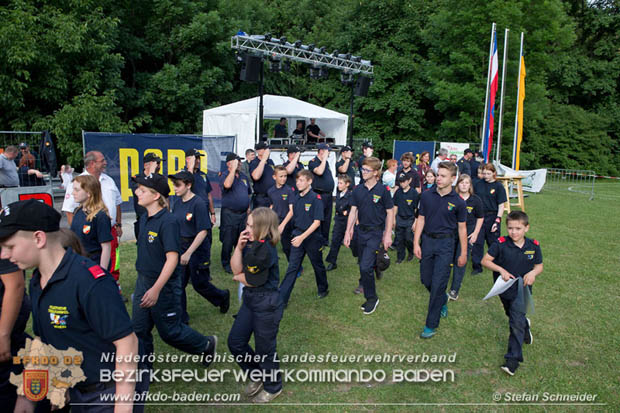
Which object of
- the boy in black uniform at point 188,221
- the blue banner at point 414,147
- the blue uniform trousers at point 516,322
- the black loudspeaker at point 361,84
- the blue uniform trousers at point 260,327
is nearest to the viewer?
the blue uniform trousers at point 260,327

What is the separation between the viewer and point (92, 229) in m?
4.23

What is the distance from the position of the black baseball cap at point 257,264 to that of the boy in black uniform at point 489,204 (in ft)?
17.3

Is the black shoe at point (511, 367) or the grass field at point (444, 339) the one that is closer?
the grass field at point (444, 339)

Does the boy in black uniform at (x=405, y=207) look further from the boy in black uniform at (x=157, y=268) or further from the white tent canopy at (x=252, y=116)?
the white tent canopy at (x=252, y=116)

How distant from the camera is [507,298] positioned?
4.47 metres

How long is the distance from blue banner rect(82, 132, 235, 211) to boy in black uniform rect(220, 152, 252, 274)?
4886 millimetres

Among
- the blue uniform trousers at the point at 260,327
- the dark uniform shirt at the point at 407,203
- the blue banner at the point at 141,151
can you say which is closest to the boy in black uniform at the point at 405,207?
the dark uniform shirt at the point at 407,203

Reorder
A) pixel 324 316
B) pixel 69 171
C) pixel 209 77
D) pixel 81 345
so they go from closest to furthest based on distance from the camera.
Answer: pixel 81 345, pixel 324 316, pixel 69 171, pixel 209 77

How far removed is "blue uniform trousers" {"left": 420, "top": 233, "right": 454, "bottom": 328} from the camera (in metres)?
5.15

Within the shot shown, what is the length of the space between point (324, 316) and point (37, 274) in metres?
4.16

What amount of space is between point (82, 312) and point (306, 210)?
12.9 ft

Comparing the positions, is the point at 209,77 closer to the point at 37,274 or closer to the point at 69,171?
the point at 69,171

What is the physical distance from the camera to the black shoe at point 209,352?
14.0 feet

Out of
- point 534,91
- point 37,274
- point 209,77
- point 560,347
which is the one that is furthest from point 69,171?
point 534,91
